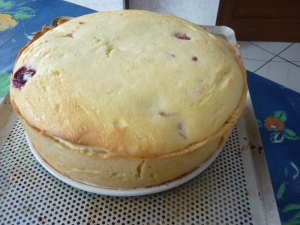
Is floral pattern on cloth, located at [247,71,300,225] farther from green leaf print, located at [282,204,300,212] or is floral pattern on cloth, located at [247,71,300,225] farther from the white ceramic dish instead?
the white ceramic dish

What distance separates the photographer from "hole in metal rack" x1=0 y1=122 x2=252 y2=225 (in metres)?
0.59

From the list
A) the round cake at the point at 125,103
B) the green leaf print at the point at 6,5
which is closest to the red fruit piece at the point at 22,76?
→ the round cake at the point at 125,103

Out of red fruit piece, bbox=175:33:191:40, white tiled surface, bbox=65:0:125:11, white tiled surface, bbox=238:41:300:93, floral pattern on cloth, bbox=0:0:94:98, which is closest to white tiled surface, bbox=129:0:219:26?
white tiled surface, bbox=65:0:125:11

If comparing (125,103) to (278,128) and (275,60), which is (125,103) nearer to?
(278,128)

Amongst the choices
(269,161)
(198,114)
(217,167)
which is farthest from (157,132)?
(269,161)

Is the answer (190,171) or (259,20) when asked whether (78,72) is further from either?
(259,20)

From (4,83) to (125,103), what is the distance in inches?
25.1

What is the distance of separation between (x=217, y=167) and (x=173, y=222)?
166mm

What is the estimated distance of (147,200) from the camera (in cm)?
62

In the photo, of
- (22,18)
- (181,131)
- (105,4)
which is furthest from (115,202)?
(105,4)

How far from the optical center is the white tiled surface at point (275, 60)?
1802 millimetres

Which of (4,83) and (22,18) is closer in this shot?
(4,83)

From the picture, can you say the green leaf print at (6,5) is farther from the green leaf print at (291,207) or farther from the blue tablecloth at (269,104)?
the green leaf print at (291,207)

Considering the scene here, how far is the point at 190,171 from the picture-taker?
0.65 m
